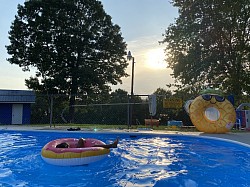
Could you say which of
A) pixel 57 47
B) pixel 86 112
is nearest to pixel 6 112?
pixel 86 112

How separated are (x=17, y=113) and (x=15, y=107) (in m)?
0.47

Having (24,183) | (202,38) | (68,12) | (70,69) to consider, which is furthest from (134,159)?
(68,12)

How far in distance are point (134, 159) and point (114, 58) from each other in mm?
17898

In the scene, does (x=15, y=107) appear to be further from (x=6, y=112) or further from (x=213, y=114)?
(x=213, y=114)

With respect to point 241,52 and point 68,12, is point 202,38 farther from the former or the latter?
point 68,12

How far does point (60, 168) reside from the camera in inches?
198

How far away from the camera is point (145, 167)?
5105 mm

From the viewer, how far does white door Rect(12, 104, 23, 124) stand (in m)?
19.1

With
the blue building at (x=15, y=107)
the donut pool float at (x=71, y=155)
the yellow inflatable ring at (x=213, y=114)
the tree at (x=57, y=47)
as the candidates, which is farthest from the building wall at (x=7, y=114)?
the donut pool float at (x=71, y=155)

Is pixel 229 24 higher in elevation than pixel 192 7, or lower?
lower

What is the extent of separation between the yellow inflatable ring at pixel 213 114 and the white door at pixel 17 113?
1399cm

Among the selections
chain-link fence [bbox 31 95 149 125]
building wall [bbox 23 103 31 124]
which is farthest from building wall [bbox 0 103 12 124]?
chain-link fence [bbox 31 95 149 125]

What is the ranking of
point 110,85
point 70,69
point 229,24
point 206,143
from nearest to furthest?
point 206,143 → point 229,24 → point 70,69 → point 110,85

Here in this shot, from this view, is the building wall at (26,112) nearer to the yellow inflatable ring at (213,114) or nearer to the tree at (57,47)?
the tree at (57,47)
